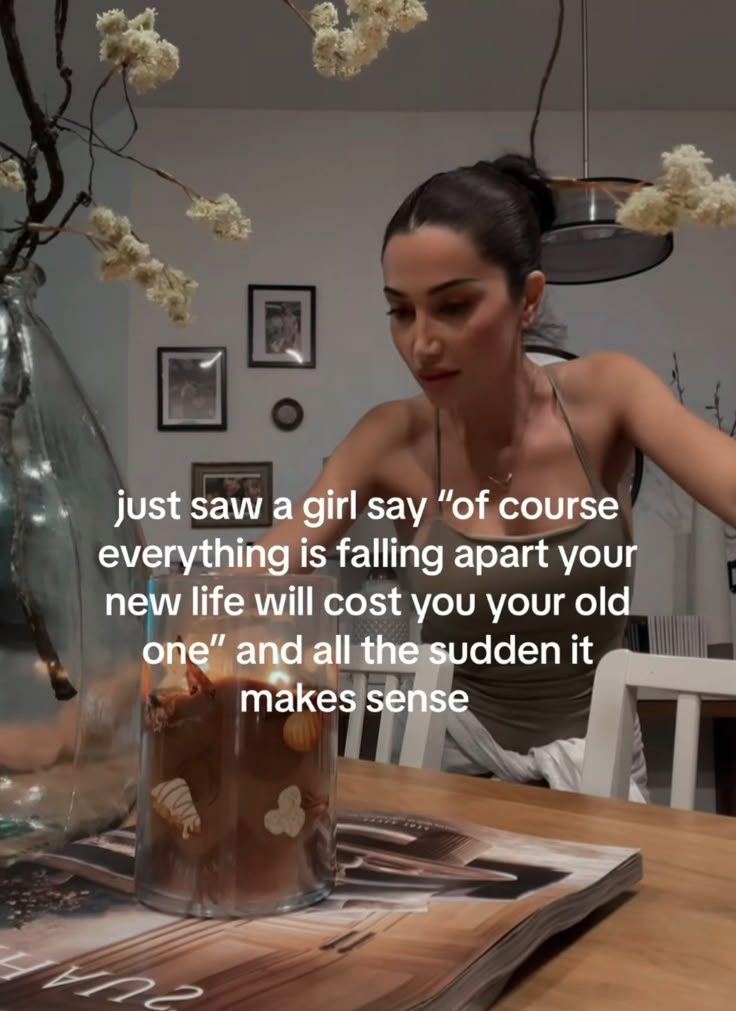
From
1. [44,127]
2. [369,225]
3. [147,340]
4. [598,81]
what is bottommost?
[44,127]

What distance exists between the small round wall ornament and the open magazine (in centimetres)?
210

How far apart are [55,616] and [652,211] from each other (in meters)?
0.40

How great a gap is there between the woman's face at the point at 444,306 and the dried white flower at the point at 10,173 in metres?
0.54

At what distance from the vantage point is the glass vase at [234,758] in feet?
1.33

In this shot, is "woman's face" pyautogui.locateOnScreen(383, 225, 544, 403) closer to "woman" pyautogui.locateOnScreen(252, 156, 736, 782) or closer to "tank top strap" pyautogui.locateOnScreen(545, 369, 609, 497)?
"woman" pyautogui.locateOnScreen(252, 156, 736, 782)

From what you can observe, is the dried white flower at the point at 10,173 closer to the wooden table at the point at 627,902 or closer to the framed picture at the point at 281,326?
the wooden table at the point at 627,902

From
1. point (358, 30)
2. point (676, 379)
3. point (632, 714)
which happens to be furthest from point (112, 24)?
point (676, 379)

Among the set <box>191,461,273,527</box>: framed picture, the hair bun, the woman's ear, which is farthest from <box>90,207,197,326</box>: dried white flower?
<box>191,461,273,527</box>: framed picture

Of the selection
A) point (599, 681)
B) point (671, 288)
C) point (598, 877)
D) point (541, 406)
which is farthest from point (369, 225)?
point (598, 877)

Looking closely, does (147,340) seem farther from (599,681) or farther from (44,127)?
(44,127)

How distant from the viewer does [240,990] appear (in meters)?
A: 0.32

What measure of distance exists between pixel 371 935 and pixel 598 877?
135mm

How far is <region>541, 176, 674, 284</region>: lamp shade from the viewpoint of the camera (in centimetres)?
148

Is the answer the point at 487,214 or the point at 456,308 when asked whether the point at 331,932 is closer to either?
the point at 456,308
